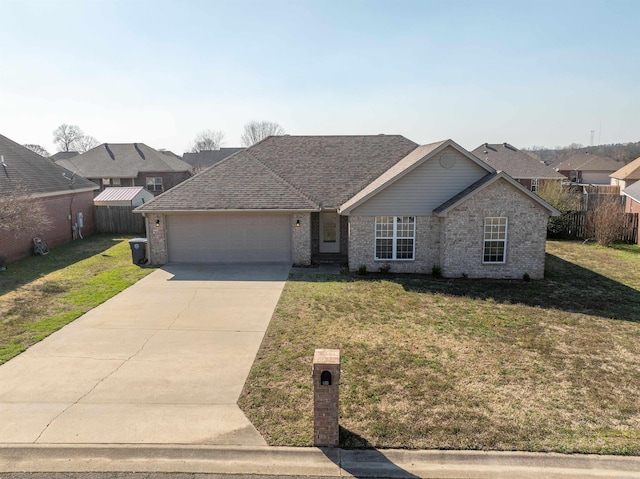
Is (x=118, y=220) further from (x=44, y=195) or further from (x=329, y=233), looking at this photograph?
(x=329, y=233)

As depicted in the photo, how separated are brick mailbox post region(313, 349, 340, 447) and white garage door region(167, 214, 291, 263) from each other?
12519 millimetres

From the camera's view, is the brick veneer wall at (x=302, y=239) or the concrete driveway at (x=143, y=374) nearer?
the concrete driveway at (x=143, y=374)

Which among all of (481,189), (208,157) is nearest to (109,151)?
(208,157)

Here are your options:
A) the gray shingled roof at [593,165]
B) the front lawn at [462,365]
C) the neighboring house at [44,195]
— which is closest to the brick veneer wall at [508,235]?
the front lawn at [462,365]

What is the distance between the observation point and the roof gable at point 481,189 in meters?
15.6

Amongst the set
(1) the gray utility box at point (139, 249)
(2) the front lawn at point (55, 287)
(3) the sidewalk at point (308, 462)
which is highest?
(1) the gray utility box at point (139, 249)

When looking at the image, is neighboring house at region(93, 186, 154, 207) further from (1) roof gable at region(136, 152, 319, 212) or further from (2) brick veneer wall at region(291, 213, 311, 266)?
(2) brick veneer wall at region(291, 213, 311, 266)

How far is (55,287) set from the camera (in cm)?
1526

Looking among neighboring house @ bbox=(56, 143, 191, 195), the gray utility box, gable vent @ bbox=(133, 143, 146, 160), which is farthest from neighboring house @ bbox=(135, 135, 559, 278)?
gable vent @ bbox=(133, 143, 146, 160)

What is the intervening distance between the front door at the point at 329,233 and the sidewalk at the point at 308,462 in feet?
45.6

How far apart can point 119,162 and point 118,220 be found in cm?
1867

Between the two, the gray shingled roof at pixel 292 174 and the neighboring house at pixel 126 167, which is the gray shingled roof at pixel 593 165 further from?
the neighboring house at pixel 126 167

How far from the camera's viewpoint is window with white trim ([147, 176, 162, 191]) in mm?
44219

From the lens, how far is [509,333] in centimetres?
1111
